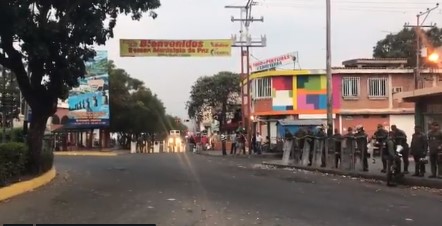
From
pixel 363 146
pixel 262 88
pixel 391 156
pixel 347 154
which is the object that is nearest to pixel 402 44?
pixel 262 88

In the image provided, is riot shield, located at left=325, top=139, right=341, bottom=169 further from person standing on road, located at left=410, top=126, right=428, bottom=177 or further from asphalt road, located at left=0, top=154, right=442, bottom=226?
person standing on road, located at left=410, top=126, right=428, bottom=177

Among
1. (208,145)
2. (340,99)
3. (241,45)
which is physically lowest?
(208,145)

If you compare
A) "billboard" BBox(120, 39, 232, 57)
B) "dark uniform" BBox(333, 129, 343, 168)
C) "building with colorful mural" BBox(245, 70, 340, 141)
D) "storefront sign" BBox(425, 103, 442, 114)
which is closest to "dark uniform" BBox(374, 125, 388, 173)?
"dark uniform" BBox(333, 129, 343, 168)

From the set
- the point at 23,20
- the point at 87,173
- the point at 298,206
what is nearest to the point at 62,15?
the point at 23,20

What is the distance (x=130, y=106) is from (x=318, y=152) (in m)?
38.1

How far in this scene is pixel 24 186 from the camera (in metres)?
15.1

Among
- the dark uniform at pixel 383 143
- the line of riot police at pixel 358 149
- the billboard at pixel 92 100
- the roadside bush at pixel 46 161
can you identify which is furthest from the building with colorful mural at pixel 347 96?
the roadside bush at pixel 46 161

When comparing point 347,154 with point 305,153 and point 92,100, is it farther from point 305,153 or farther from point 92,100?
point 92,100

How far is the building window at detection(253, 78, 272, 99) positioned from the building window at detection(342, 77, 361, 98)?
19.1ft

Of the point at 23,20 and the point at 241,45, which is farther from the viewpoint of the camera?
the point at 241,45

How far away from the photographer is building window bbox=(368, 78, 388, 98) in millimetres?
46000

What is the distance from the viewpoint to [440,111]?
25000 mm

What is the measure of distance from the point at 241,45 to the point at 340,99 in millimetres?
8880

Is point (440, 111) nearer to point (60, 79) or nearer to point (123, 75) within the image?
point (60, 79)
